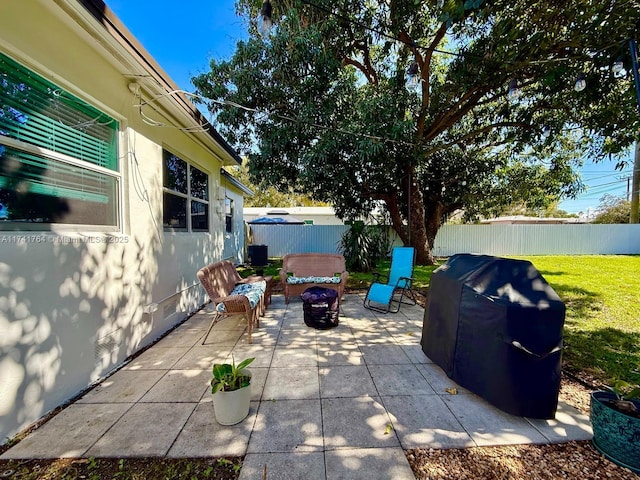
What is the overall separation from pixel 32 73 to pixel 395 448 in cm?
408

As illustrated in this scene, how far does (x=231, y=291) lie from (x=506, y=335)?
3.78 meters

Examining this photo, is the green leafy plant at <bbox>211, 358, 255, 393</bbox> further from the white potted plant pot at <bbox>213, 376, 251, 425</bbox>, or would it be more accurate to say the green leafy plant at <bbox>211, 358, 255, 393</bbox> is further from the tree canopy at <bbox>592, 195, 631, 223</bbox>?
the tree canopy at <bbox>592, 195, 631, 223</bbox>

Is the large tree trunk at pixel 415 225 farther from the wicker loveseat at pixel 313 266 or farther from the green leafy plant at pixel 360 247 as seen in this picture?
the wicker loveseat at pixel 313 266

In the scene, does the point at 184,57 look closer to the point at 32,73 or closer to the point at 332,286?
the point at 32,73

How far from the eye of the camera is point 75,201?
103 inches

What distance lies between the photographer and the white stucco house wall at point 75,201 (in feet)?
6.57

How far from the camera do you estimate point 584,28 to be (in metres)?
4.21

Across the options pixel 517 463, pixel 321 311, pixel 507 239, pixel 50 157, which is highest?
pixel 50 157

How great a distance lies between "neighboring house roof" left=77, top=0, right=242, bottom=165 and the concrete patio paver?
3.34 meters

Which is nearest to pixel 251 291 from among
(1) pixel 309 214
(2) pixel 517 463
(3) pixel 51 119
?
(3) pixel 51 119

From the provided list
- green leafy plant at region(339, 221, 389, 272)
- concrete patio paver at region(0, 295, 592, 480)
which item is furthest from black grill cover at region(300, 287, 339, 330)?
green leafy plant at region(339, 221, 389, 272)

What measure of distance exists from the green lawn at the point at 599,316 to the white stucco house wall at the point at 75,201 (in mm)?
5130

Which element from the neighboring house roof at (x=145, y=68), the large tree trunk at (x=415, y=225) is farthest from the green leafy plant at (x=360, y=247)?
the neighboring house roof at (x=145, y=68)

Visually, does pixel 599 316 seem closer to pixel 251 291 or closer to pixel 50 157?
pixel 251 291
